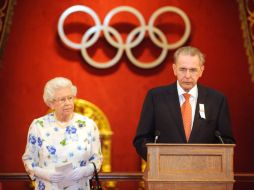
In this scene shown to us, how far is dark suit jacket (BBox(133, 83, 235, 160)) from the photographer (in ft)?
13.2

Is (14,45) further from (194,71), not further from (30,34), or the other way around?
(194,71)

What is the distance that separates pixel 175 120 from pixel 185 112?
0.10 meters

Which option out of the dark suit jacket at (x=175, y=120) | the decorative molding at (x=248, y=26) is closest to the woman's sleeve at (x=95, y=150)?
the dark suit jacket at (x=175, y=120)

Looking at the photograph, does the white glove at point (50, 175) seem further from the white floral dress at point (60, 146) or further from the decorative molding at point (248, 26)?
the decorative molding at point (248, 26)

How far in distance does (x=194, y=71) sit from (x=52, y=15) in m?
3.35

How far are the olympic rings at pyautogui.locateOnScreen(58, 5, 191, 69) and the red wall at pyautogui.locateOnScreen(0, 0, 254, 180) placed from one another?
11 centimetres

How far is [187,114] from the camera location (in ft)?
13.5

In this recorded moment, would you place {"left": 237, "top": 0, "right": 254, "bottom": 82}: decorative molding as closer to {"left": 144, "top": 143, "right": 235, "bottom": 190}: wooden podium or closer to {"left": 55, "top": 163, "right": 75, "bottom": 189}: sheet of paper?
{"left": 144, "top": 143, "right": 235, "bottom": 190}: wooden podium

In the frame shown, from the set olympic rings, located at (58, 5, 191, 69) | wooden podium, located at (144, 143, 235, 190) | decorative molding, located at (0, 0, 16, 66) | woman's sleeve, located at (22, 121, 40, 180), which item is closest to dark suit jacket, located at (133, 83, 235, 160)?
wooden podium, located at (144, 143, 235, 190)

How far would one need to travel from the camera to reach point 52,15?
7000mm

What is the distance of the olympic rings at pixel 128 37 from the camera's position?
6934mm

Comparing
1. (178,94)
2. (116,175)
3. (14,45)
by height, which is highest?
(14,45)

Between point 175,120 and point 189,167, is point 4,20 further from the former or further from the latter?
point 189,167

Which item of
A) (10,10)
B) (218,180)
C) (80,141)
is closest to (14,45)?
(10,10)
